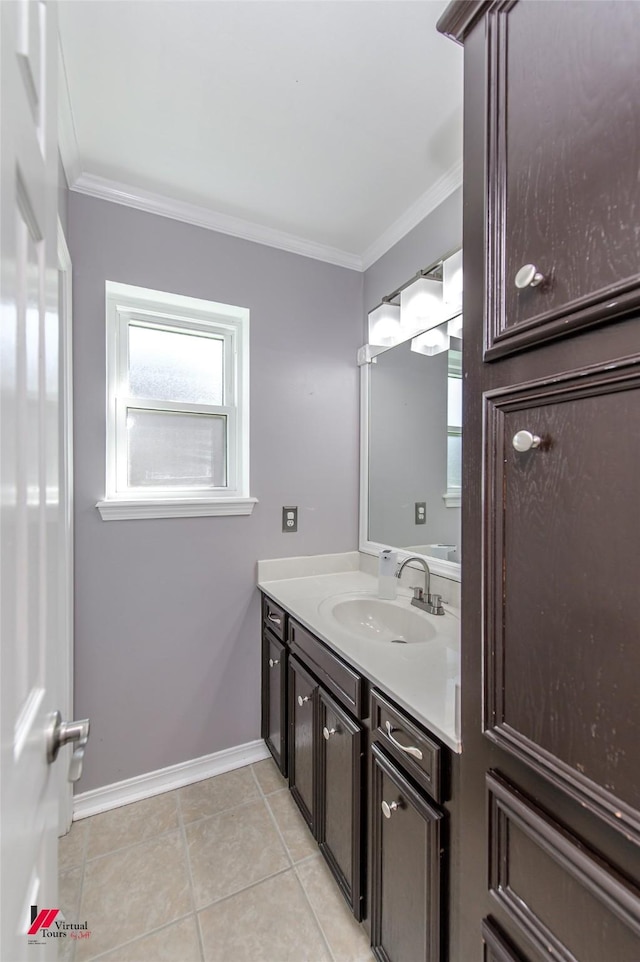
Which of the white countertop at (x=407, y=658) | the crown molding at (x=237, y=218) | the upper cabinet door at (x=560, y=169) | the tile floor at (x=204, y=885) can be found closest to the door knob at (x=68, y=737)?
the white countertop at (x=407, y=658)

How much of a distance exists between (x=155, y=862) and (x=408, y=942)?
3.19 feet

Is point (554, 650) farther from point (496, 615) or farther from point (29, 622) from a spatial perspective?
point (29, 622)

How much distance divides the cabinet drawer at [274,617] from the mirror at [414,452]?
0.59 meters

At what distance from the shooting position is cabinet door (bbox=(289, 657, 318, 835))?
1416 mm

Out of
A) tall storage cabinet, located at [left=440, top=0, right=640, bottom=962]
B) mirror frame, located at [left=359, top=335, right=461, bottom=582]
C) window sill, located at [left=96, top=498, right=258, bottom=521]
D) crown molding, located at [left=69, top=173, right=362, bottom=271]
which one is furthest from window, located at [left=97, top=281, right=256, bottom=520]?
tall storage cabinet, located at [left=440, top=0, right=640, bottom=962]

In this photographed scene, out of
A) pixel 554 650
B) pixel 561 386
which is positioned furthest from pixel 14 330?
pixel 554 650

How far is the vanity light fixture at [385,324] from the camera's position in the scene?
1916 mm

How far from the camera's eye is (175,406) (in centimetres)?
187

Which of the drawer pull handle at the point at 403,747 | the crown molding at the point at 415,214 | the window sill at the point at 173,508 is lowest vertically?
the drawer pull handle at the point at 403,747

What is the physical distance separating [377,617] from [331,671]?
0.45 meters

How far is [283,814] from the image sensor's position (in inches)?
63.8

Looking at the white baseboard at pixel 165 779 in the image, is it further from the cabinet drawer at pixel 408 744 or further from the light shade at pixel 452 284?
the light shade at pixel 452 284

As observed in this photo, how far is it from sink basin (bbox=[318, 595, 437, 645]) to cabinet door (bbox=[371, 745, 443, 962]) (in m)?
0.53

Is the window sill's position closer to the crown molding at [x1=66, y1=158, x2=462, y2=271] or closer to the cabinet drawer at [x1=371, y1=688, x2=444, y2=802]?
the cabinet drawer at [x1=371, y1=688, x2=444, y2=802]
